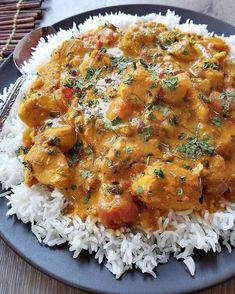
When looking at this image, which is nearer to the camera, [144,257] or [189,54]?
[144,257]

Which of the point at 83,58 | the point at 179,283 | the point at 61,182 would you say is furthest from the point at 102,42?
the point at 179,283

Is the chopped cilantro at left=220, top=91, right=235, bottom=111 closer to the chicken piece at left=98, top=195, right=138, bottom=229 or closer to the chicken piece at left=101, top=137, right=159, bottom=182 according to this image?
the chicken piece at left=101, top=137, right=159, bottom=182

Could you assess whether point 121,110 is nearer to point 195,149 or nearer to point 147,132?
point 147,132

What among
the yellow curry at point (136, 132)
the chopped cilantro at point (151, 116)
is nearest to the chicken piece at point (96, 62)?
the yellow curry at point (136, 132)

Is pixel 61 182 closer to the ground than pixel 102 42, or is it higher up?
closer to the ground

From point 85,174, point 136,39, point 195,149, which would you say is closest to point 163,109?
point 195,149

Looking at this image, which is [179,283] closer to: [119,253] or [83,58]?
[119,253]
